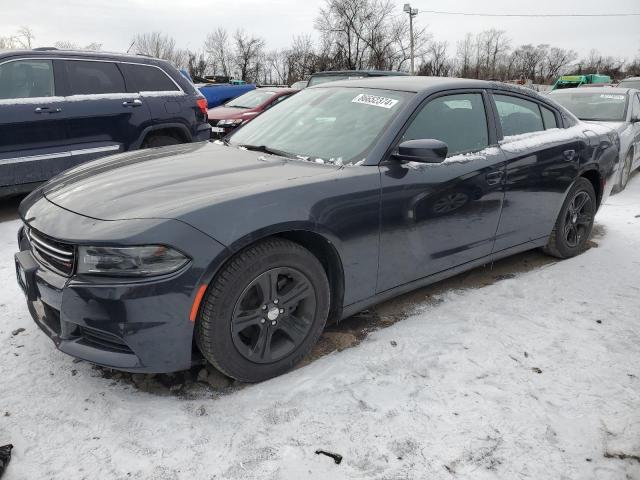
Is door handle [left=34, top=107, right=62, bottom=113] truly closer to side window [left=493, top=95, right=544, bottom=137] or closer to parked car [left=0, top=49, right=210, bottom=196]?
parked car [left=0, top=49, right=210, bottom=196]

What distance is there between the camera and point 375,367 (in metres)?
2.62

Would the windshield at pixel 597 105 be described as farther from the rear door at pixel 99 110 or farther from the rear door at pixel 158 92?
the rear door at pixel 99 110

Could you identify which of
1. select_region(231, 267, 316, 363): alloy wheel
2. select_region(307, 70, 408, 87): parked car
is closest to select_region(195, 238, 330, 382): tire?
select_region(231, 267, 316, 363): alloy wheel

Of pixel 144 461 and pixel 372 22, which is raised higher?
pixel 372 22

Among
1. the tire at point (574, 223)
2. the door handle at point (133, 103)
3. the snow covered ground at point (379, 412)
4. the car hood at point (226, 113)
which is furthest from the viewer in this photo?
the car hood at point (226, 113)

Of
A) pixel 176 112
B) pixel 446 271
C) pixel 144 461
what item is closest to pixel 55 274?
pixel 144 461

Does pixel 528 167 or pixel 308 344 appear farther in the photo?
pixel 528 167

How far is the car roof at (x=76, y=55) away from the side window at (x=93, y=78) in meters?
0.08

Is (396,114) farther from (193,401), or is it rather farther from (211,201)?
(193,401)

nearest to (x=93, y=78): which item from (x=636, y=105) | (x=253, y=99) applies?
(x=253, y=99)

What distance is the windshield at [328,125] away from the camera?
9.50ft

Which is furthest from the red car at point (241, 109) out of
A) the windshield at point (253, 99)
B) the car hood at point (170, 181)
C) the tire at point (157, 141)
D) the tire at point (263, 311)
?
the tire at point (263, 311)

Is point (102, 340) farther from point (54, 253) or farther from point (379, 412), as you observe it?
point (379, 412)

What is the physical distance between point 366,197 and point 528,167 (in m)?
1.61
